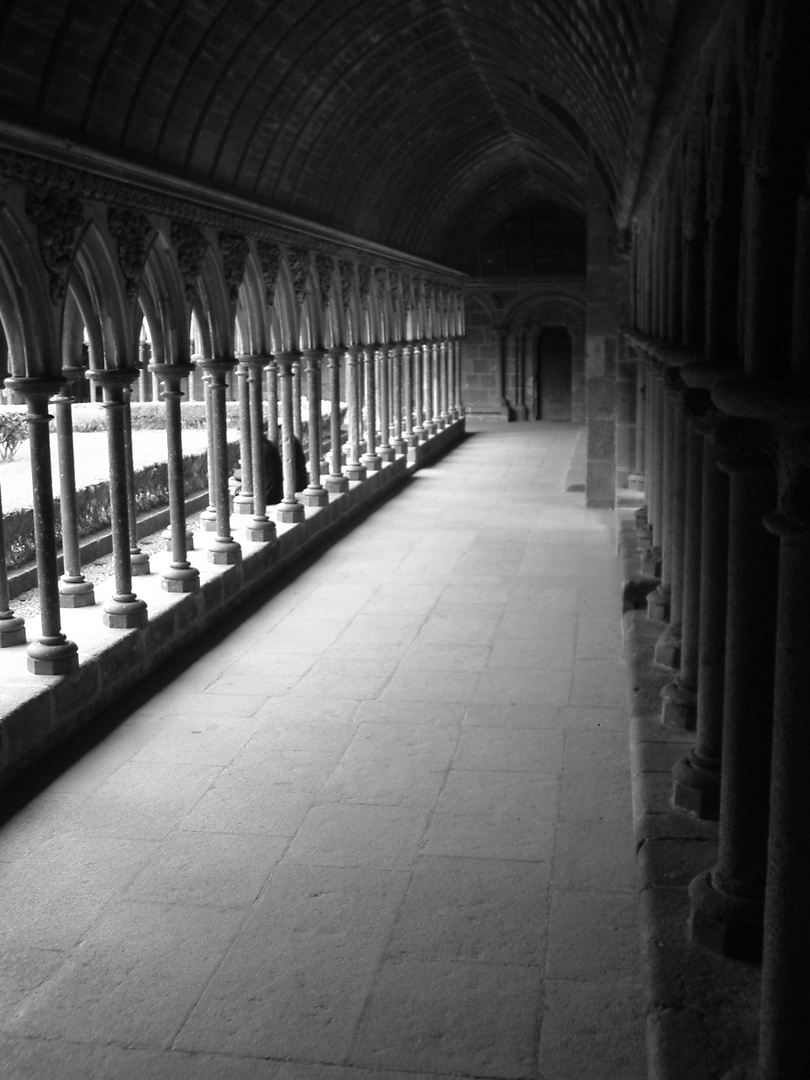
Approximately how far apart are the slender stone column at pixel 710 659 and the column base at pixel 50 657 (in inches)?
130

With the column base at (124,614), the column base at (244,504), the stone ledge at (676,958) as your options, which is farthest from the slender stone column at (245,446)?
the stone ledge at (676,958)

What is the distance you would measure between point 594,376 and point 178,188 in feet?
22.2

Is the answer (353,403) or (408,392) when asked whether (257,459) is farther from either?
(408,392)

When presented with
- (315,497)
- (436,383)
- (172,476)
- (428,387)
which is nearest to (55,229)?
(172,476)

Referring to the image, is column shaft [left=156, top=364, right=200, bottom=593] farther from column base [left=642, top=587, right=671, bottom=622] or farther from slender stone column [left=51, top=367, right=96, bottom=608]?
column base [left=642, top=587, right=671, bottom=622]

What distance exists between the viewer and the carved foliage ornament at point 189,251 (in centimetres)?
872

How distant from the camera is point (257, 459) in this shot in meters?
10.9

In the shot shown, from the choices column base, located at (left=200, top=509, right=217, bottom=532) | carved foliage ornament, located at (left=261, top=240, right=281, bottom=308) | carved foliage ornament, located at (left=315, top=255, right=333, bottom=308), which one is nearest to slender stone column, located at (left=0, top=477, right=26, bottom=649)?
column base, located at (left=200, top=509, right=217, bottom=532)

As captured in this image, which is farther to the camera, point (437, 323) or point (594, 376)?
point (437, 323)

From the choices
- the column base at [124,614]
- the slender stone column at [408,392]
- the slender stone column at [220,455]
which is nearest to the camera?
the column base at [124,614]

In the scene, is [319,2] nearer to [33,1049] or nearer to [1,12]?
[1,12]

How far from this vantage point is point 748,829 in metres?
3.62

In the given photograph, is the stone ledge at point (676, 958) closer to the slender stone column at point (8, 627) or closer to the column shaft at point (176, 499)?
the slender stone column at point (8, 627)

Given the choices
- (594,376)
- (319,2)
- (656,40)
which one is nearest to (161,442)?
(594,376)
